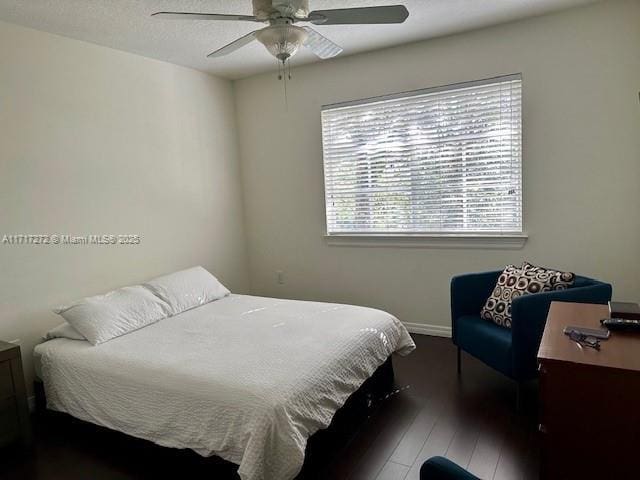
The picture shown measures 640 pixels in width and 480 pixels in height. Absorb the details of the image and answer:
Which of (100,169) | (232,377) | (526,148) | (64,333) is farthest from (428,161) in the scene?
(64,333)

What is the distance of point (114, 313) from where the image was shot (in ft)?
9.41

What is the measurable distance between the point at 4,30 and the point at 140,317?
200 centimetres

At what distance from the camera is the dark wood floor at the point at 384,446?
2.11 m

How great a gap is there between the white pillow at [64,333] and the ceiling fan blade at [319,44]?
2.25m

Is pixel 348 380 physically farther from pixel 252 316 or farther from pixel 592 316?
pixel 592 316

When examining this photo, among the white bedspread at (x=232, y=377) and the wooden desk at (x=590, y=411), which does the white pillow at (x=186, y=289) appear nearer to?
the white bedspread at (x=232, y=377)

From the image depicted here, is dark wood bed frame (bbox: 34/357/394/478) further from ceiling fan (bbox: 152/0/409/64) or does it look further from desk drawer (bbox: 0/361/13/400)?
ceiling fan (bbox: 152/0/409/64)

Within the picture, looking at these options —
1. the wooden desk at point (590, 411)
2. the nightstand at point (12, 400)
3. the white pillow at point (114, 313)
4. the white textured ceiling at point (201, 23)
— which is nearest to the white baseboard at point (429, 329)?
the white pillow at point (114, 313)

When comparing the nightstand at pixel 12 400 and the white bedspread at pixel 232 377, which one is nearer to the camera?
the white bedspread at pixel 232 377

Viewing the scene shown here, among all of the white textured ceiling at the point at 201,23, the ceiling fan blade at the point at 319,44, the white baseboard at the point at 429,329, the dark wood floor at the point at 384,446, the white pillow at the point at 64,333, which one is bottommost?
the dark wood floor at the point at 384,446

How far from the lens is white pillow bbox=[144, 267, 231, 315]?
3289 mm

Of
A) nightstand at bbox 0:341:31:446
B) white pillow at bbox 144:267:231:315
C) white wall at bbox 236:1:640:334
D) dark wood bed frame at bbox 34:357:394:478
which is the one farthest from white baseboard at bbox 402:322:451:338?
Result: nightstand at bbox 0:341:31:446

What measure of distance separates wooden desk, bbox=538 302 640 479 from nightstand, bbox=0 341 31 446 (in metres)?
2.61

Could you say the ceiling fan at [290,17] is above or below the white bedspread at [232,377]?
above
